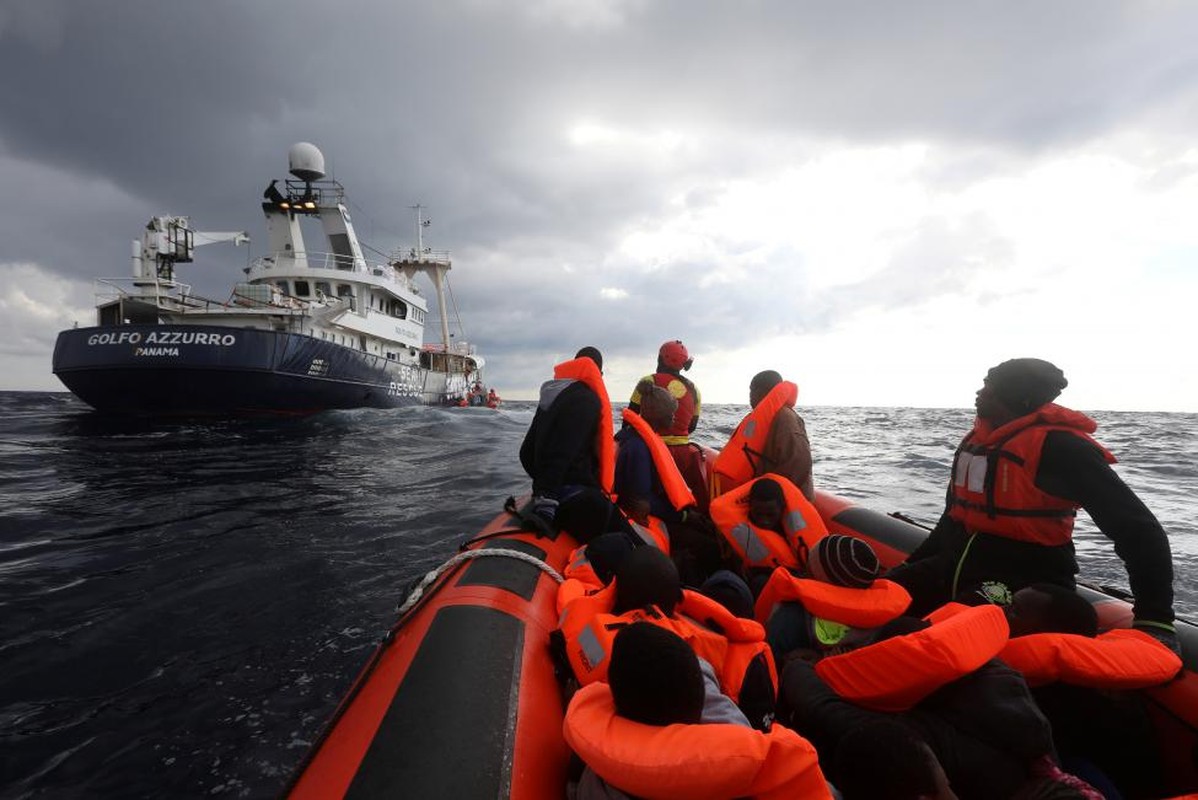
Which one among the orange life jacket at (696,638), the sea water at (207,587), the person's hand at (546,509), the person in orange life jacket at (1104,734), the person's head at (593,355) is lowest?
the sea water at (207,587)

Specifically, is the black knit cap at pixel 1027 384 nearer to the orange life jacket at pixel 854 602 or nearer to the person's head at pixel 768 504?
the orange life jacket at pixel 854 602

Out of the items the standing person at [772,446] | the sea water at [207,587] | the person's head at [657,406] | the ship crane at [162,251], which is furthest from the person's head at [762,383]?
the ship crane at [162,251]

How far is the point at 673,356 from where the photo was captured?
15.6 feet

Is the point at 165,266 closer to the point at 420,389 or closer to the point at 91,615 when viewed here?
the point at 420,389

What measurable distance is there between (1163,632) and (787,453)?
2.04m

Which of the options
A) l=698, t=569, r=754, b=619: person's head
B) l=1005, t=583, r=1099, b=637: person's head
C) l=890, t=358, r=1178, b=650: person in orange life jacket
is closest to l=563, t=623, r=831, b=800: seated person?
l=698, t=569, r=754, b=619: person's head

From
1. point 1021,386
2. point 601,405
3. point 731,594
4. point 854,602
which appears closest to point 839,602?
point 854,602

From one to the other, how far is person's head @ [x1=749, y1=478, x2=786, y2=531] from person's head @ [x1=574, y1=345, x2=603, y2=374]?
145cm

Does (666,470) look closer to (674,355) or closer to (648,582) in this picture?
(674,355)

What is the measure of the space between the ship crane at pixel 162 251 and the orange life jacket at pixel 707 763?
22.2 metres

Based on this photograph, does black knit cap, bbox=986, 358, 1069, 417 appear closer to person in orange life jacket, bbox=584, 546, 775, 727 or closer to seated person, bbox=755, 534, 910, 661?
seated person, bbox=755, 534, 910, 661

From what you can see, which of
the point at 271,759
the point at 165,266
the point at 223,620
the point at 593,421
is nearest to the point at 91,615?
the point at 223,620

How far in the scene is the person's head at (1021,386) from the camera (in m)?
2.34

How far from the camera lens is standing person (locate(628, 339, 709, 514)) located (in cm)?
475
